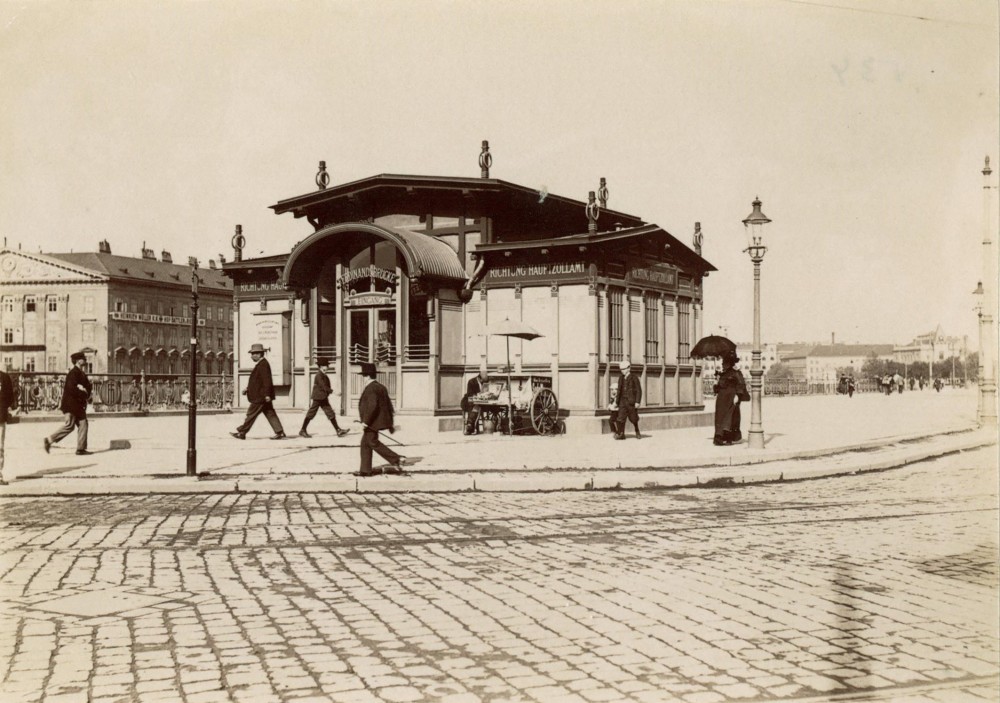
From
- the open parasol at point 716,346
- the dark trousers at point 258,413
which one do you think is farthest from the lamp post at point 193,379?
the open parasol at point 716,346

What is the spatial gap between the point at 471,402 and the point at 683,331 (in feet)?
28.0

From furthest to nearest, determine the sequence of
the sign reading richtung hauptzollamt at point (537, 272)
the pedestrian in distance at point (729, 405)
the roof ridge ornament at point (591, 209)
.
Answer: the roof ridge ornament at point (591, 209) → the sign reading richtung hauptzollamt at point (537, 272) → the pedestrian in distance at point (729, 405)

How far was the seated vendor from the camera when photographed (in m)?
20.7

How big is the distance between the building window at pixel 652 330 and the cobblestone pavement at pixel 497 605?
14.2 meters

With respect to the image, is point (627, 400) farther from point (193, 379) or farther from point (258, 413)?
point (193, 379)

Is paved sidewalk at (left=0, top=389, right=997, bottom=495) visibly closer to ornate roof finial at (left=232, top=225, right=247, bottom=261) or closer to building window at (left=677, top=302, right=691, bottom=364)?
building window at (left=677, top=302, right=691, bottom=364)

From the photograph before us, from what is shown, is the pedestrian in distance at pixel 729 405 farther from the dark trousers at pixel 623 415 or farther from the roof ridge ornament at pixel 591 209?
the roof ridge ornament at pixel 591 209

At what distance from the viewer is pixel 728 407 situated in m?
18.2

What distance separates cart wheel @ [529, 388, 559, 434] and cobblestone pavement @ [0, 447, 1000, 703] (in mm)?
9989

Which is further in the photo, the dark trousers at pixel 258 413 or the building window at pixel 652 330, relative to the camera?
the building window at pixel 652 330

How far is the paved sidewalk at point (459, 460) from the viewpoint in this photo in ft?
41.0

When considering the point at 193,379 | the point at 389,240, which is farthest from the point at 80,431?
the point at 389,240

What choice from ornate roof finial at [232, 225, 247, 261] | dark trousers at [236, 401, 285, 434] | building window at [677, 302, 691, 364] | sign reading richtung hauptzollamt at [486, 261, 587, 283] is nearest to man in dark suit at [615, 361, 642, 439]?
sign reading richtung hauptzollamt at [486, 261, 587, 283]

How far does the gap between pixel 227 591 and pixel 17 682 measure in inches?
74.3
